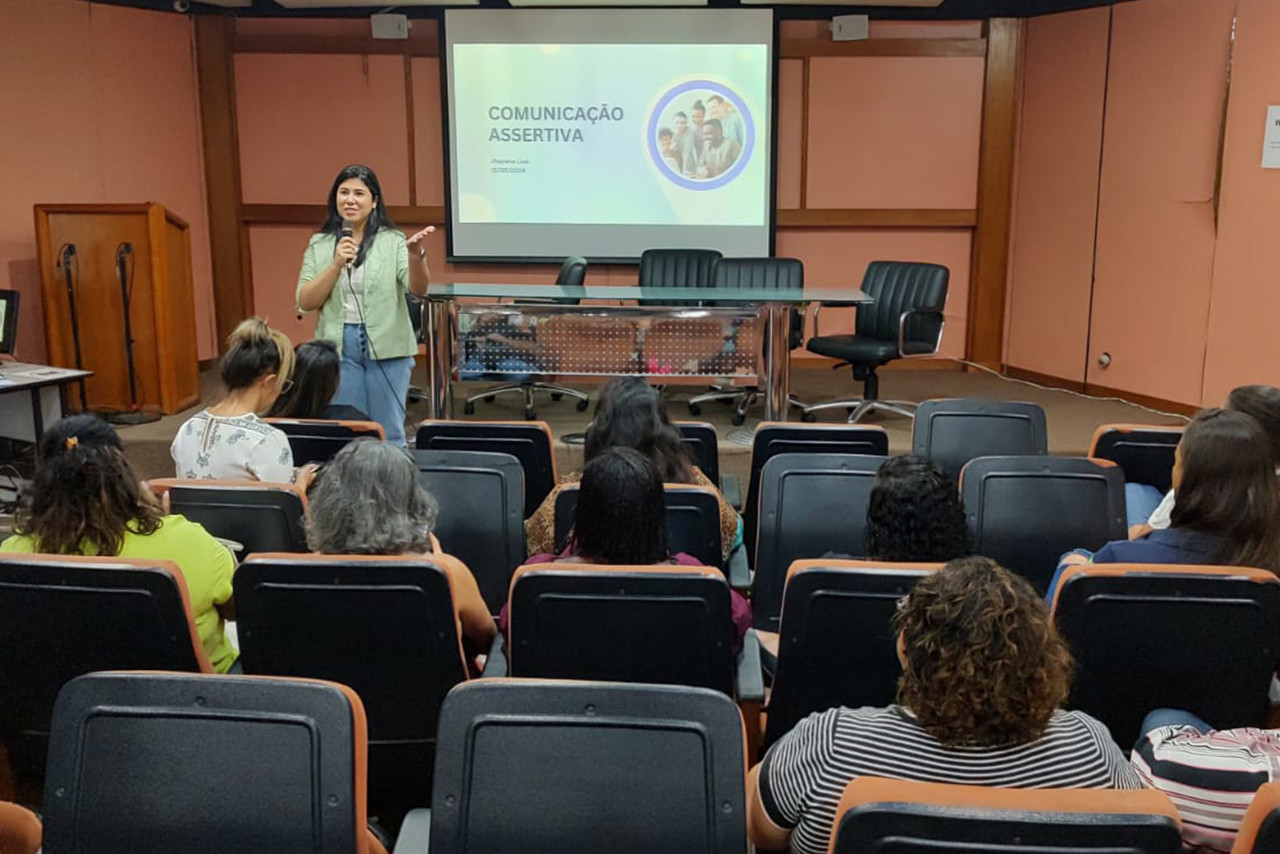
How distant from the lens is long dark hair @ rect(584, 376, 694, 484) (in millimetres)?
2754

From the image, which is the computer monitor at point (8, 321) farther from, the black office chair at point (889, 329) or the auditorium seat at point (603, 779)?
the auditorium seat at point (603, 779)

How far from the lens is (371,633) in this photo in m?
1.93

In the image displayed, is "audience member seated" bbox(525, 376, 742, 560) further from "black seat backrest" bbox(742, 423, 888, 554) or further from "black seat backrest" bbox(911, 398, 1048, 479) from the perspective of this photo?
"black seat backrest" bbox(911, 398, 1048, 479)

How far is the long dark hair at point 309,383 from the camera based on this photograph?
11.0 feet

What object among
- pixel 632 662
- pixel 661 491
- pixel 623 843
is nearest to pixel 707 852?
pixel 623 843

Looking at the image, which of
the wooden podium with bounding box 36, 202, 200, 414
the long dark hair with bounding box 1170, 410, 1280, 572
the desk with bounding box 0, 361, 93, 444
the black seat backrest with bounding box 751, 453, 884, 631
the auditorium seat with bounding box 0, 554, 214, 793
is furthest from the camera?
the wooden podium with bounding box 36, 202, 200, 414

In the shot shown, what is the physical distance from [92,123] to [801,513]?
5651 mm

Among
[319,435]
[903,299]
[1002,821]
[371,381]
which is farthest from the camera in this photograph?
[903,299]

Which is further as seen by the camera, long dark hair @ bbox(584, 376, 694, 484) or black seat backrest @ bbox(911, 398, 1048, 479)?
black seat backrest @ bbox(911, 398, 1048, 479)

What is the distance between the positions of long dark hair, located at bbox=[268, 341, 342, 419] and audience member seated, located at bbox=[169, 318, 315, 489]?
379mm

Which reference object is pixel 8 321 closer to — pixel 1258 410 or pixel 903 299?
pixel 903 299

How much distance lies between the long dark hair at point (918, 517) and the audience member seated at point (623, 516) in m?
0.32

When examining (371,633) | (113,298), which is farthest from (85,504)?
(113,298)

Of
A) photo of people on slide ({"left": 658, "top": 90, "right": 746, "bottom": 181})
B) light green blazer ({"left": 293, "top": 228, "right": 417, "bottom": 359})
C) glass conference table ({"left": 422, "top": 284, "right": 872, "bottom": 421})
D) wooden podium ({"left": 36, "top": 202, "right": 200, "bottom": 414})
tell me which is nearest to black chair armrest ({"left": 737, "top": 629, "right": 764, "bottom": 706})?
light green blazer ({"left": 293, "top": 228, "right": 417, "bottom": 359})
